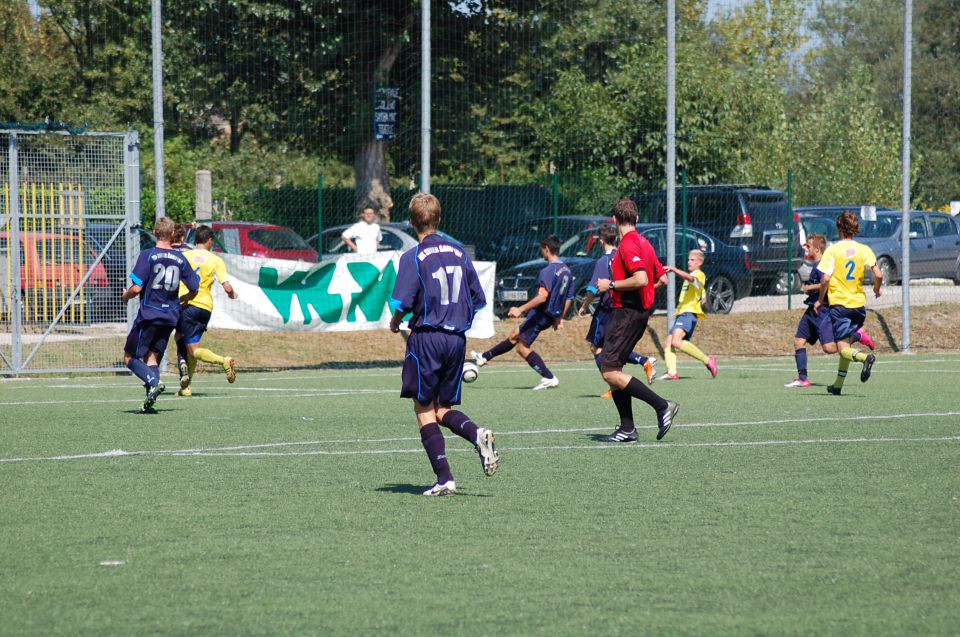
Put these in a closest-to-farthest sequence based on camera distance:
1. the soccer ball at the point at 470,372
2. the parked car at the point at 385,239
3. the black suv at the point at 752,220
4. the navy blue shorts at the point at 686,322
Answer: the soccer ball at the point at 470,372
the navy blue shorts at the point at 686,322
the parked car at the point at 385,239
the black suv at the point at 752,220

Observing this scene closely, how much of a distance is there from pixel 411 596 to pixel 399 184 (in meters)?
25.5

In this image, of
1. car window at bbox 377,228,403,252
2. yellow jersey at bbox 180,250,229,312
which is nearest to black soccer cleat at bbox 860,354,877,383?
yellow jersey at bbox 180,250,229,312

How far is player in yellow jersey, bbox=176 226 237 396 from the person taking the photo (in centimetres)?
1460

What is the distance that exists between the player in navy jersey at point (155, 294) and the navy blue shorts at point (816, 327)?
6499 mm

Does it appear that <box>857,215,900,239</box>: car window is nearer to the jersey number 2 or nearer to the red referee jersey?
the red referee jersey

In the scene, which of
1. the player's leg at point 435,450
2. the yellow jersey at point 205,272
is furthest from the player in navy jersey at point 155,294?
the player's leg at point 435,450

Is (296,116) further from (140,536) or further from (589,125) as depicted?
(140,536)

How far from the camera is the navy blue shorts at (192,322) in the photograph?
14.7 metres

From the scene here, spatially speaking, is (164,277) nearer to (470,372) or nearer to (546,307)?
(470,372)

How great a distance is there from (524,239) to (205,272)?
8.69 meters

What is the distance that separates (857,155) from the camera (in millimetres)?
37312

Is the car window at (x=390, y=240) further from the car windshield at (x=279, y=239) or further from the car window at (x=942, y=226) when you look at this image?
the car window at (x=942, y=226)

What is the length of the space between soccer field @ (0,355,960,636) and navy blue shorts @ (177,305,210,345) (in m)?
2.11

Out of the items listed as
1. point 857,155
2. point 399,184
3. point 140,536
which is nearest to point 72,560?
point 140,536
